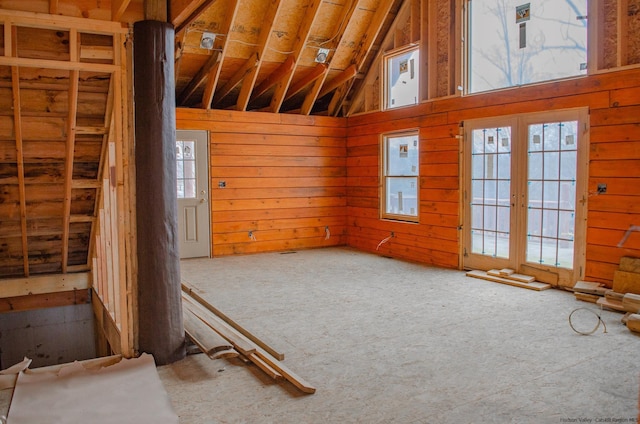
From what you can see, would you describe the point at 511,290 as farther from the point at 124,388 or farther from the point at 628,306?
the point at 124,388

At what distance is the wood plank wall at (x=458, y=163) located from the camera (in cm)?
469

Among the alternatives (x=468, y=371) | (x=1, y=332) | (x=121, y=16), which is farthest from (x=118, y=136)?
(x=1, y=332)

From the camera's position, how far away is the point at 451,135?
21.1 feet

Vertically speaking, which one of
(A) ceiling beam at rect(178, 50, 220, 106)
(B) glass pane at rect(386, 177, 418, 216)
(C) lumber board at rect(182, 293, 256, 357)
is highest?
(A) ceiling beam at rect(178, 50, 220, 106)

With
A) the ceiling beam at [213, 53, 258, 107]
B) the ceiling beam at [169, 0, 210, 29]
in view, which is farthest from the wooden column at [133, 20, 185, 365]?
the ceiling beam at [213, 53, 258, 107]

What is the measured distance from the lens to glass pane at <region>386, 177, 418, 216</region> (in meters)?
7.23

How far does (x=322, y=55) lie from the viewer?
7207 millimetres

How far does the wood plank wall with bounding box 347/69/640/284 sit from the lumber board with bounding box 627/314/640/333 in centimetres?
101

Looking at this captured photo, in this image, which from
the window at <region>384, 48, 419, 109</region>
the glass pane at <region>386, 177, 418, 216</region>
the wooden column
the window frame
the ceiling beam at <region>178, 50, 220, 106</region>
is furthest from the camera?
the glass pane at <region>386, 177, 418, 216</region>

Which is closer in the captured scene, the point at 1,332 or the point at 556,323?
the point at 556,323

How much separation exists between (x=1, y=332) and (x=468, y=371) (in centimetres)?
497

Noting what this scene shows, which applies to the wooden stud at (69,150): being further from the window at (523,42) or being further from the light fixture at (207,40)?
the window at (523,42)

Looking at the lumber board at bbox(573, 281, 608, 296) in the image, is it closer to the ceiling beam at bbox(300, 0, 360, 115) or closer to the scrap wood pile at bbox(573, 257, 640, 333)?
the scrap wood pile at bbox(573, 257, 640, 333)

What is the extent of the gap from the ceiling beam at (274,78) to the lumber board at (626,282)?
4.79m
